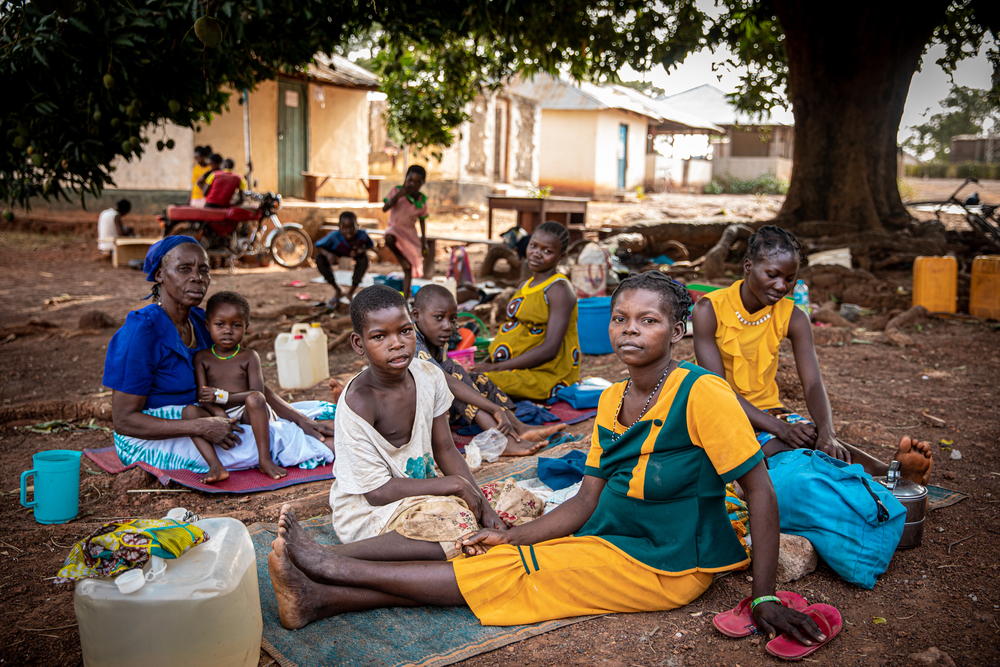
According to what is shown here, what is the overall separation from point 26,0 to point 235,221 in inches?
269

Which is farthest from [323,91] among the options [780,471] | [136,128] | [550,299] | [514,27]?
[780,471]

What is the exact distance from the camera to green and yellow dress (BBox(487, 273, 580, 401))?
4.31 metres

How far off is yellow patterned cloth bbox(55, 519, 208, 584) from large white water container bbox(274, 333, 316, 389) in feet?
11.1

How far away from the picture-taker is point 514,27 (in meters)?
5.45

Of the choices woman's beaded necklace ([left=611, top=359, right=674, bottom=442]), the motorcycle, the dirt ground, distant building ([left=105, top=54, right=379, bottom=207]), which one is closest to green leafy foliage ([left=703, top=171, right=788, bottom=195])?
distant building ([left=105, top=54, right=379, bottom=207])

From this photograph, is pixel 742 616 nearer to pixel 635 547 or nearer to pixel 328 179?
pixel 635 547

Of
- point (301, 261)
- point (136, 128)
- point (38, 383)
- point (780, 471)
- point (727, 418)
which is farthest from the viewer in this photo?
point (301, 261)

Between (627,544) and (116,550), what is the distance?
1415 mm

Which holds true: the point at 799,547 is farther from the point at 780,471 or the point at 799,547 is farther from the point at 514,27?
the point at 514,27

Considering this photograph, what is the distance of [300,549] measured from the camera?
2084 millimetres

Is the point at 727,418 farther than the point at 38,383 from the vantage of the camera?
No

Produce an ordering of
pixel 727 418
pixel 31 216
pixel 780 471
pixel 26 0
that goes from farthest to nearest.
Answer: pixel 31 216, pixel 26 0, pixel 780 471, pixel 727 418

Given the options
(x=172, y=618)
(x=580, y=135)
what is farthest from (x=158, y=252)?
(x=580, y=135)

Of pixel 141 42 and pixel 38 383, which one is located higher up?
pixel 141 42
